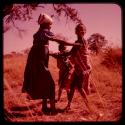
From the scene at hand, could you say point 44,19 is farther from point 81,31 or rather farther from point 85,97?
point 85,97

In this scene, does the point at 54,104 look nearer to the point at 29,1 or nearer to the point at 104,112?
the point at 104,112

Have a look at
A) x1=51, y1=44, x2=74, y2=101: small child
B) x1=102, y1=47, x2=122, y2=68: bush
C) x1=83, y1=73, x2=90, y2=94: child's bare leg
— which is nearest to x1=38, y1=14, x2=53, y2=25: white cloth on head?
x1=51, y1=44, x2=74, y2=101: small child

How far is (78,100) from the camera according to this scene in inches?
294

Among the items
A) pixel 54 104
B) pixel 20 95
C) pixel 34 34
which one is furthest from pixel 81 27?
pixel 20 95

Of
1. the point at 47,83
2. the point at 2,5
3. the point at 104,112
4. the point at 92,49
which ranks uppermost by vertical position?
the point at 2,5

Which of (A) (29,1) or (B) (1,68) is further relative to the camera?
(A) (29,1)

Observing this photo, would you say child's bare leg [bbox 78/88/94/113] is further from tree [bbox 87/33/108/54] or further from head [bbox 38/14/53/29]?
head [bbox 38/14/53/29]

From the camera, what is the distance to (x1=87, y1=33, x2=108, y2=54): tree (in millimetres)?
7175

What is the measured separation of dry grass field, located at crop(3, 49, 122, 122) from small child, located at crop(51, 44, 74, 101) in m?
0.31

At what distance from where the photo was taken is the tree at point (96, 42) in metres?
7.18

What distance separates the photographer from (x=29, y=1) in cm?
704

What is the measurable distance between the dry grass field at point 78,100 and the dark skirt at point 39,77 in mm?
285

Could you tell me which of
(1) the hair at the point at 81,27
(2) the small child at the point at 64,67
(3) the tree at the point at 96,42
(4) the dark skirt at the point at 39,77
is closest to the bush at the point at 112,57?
(3) the tree at the point at 96,42

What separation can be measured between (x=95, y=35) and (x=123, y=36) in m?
0.77
